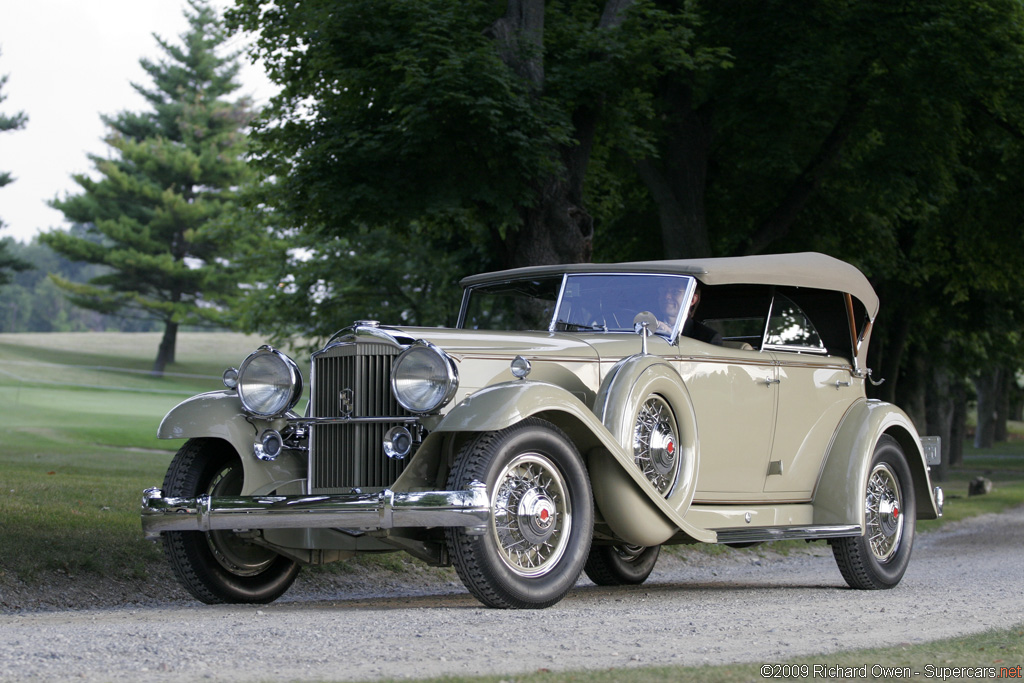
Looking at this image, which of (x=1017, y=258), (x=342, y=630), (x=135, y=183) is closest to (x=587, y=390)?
(x=342, y=630)

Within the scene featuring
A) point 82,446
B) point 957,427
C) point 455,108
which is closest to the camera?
point 455,108

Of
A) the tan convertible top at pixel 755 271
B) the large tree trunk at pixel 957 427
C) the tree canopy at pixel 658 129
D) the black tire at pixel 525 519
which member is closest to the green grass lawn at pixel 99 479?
the large tree trunk at pixel 957 427

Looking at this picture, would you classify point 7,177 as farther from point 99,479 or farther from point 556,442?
point 556,442

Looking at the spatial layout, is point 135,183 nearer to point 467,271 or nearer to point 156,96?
point 156,96

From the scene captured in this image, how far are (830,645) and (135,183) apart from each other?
55681 millimetres

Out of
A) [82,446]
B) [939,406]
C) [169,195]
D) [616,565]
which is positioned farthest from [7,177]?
[616,565]

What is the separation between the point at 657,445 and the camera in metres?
7.00

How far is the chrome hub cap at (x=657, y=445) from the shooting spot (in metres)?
6.91

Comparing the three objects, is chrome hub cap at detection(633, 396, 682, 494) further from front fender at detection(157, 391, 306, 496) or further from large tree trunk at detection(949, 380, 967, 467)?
large tree trunk at detection(949, 380, 967, 467)

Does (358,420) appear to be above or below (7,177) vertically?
below

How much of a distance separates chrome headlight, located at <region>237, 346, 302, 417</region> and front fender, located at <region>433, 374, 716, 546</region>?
4.27ft

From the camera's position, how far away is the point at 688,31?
12930 mm

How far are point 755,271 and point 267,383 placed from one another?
136 inches

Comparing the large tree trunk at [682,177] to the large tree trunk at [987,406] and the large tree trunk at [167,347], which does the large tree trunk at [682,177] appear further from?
the large tree trunk at [167,347]
